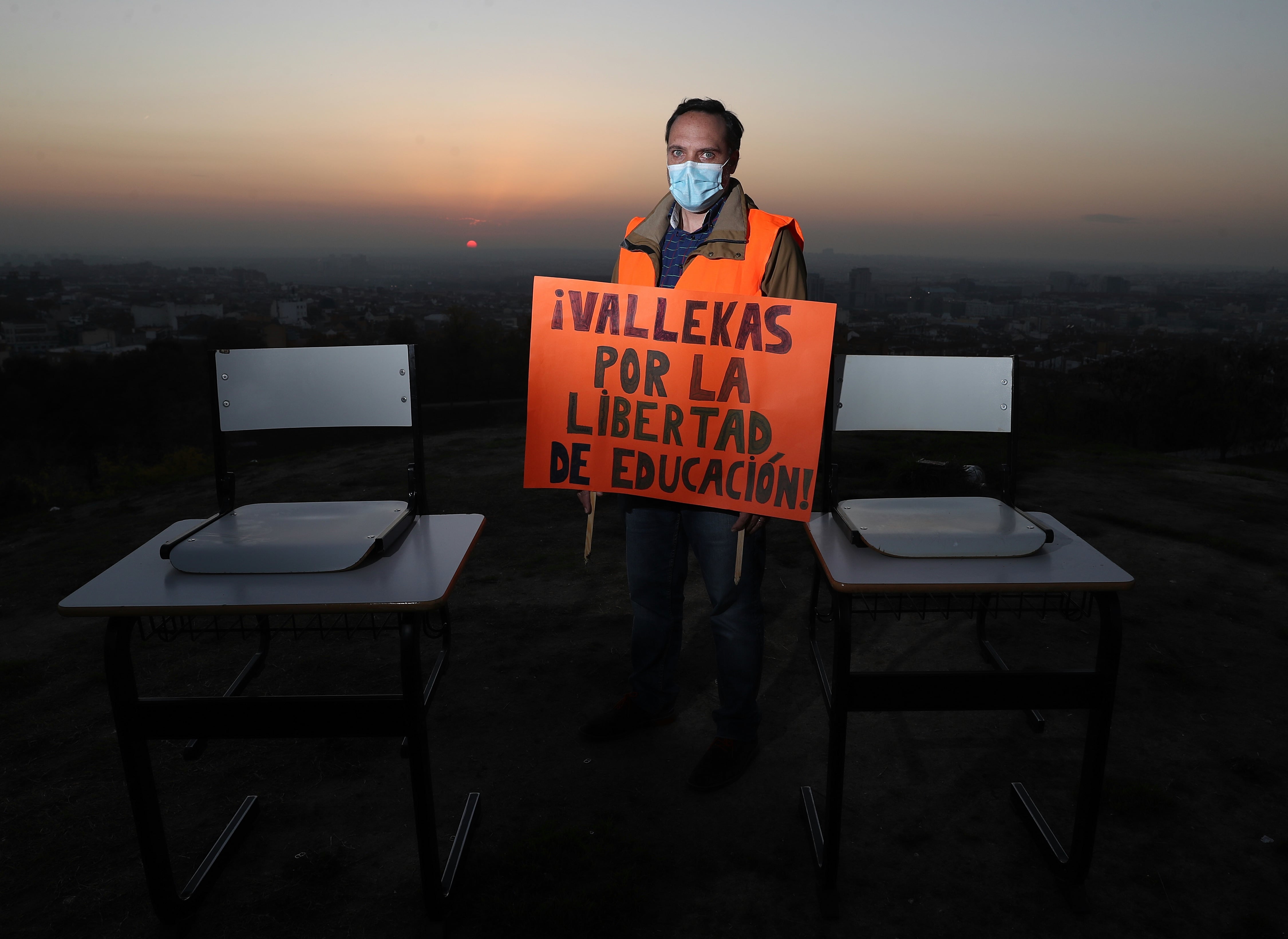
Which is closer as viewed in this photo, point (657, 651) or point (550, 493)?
point (657, 651)

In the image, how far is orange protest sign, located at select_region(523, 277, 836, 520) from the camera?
1.99m

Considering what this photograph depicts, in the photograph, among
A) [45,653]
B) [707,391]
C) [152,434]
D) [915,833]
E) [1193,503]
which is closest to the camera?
[707,391]

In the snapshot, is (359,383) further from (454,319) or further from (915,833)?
(454,319)

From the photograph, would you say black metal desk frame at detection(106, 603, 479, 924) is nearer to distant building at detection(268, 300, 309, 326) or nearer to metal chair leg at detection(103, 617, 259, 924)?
metal chair leg at detection(103, 617, 259, 924)

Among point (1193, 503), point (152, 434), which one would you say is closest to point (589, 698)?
point (1193, 503)

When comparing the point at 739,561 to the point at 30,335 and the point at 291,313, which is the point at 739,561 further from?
the point at 30,335

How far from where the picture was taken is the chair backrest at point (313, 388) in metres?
2.63

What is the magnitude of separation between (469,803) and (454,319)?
1866cm

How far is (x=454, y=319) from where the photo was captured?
779 inches

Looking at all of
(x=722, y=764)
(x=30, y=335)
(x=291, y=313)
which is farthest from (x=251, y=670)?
(x=30, y=335)

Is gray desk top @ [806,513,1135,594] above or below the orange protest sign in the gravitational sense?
below

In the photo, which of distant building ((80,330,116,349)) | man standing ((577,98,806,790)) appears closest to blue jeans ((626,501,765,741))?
man standing ((577,98,806,790))

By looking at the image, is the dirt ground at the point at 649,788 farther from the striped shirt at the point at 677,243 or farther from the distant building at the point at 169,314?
the distant building at the point at 169,314

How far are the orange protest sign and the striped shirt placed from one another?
292 millimetres
